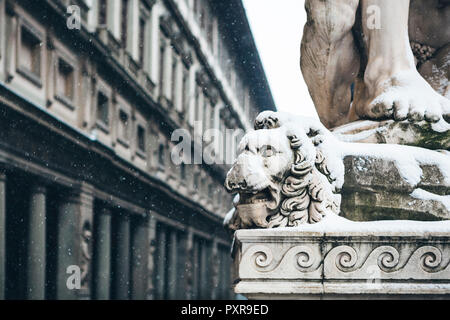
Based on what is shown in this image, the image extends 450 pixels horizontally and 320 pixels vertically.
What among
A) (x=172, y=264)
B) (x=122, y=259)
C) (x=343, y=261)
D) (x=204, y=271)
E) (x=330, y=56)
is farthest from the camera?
(x=204, y=271)

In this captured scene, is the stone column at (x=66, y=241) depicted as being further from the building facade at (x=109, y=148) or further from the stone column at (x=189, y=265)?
the stone column at (x=189, y=265)

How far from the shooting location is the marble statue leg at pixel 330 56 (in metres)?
3.94

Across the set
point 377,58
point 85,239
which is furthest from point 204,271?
point 377,58

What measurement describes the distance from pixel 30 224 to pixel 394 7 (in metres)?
17.4

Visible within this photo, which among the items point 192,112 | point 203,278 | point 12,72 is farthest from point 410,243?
point 203,278

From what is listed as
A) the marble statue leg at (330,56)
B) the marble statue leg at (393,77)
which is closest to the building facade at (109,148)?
the marble statue leg at (330,56)

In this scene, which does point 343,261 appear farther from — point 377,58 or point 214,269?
point 214,269

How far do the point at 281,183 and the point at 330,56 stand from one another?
3.81 ft

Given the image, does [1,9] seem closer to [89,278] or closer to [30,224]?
[30,224]

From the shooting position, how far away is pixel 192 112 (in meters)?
40.5

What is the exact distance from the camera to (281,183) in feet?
10.4

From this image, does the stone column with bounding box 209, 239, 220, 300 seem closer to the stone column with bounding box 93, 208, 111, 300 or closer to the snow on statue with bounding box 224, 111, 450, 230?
the stone column with bounding box 93, 208, 111, 300

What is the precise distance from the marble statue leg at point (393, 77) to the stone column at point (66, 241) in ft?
59.7

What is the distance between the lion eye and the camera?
10.4 feet
